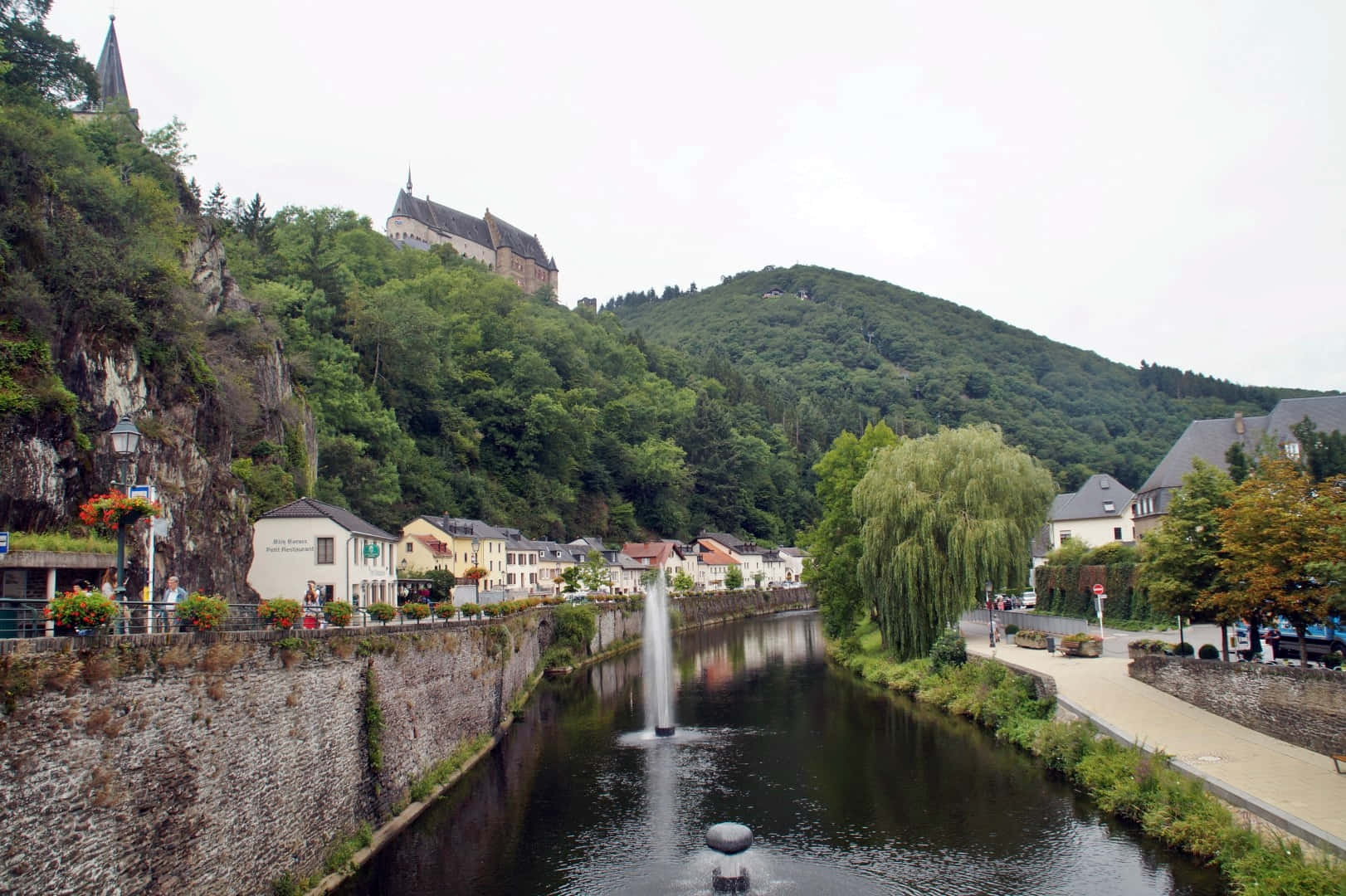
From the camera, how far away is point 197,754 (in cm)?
1198

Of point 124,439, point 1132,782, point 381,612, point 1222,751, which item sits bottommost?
point 1132,782

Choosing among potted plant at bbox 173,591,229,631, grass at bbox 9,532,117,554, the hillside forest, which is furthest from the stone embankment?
the hillside forest

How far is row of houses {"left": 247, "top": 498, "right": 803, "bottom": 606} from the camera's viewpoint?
33.0 metres

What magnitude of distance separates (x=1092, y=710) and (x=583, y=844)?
14007 millimetres

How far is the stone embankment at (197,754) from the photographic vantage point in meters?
9.20

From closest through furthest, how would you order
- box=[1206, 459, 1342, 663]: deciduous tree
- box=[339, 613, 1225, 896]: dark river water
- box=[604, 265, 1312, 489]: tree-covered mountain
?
1. box=[339, 613, 1225, 896]: dark river water
2. box=[1206, 459, 1342, 663]: deciduous tree
3. box=[604, 265, 1312, 489]: tree-covered mountain

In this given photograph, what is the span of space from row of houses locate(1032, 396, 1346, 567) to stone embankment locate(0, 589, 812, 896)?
99.9 ft

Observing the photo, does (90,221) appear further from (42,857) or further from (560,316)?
(560,316)

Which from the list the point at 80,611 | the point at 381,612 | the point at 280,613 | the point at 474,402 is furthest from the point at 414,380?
Answer: the point at 80,611

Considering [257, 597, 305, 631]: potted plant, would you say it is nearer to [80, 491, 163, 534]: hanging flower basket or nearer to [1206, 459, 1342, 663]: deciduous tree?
[80, 491, 163, 534]: hanging flower basket

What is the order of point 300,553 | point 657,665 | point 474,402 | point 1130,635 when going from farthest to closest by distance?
point 474,402 < point 657,665 < point 1130,635 < point 300,553

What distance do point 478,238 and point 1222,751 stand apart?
140 meters

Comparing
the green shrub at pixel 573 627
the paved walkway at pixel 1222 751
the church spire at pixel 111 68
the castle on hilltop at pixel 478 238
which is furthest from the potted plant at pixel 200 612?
the castle on hilltop at pixel 478 238

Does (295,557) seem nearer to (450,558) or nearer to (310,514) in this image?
(310,514)
